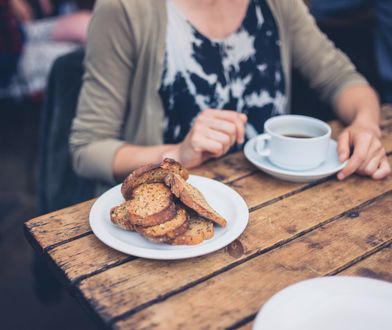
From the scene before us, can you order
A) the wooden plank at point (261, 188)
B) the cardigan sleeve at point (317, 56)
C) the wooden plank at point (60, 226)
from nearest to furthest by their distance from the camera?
the wooden plank at point (60, 226) < the wooden plank at point (261, 188) < the cardigan sleeve at point (317, 56)

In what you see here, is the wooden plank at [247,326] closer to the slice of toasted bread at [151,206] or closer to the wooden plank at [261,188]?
the slice of toasted bread at [151,206]

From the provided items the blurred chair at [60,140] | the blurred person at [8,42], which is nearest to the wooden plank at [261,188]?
the blurred chair at [60,140]

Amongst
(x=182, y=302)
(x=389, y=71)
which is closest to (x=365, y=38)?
(x=389, y=71)

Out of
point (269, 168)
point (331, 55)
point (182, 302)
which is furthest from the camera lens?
point (331, 55)

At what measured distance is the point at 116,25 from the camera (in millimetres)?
1359

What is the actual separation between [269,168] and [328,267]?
1.11 ft

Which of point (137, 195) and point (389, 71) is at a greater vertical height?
point (137, 195)

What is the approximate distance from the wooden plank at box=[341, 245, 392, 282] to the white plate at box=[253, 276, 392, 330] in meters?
0.08

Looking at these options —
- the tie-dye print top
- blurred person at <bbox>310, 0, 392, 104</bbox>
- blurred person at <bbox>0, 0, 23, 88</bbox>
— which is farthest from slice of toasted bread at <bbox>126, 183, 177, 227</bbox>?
blurred person at <bbox>0, 0, 23, 88</bbox>

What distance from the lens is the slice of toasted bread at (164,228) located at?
84cm

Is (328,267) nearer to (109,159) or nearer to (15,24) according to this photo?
(109,159)

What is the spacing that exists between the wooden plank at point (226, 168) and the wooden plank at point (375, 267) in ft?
1.30

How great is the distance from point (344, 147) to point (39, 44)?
381 cm

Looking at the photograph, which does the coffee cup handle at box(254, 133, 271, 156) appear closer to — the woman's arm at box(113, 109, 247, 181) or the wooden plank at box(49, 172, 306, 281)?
the woman's arm at box(113, 109, 247, 181)
